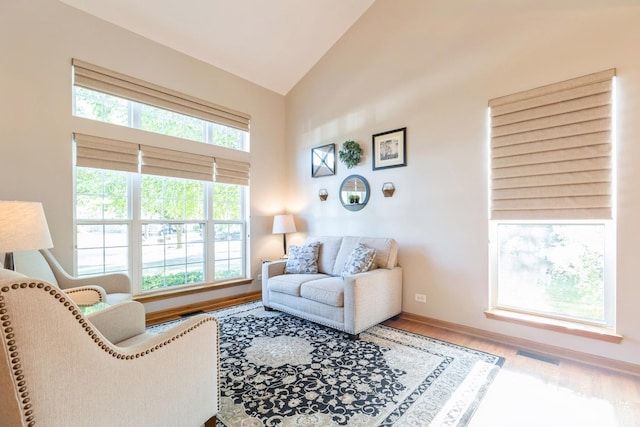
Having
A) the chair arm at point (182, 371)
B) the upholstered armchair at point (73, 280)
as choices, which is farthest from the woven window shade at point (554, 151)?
the upholstered armchair at point (73, 280)

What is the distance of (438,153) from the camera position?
330cm

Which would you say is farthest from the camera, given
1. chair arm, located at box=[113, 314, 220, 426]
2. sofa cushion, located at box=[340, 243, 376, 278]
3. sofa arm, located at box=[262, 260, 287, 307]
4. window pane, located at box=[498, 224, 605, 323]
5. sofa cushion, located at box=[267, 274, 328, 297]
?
sofa arm, located at box=[262, 260, 287, 307]

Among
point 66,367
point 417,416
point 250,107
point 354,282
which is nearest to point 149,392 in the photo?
point 66,367

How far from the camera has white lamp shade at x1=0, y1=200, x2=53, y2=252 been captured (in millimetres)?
1795

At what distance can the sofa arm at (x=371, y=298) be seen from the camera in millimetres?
2887

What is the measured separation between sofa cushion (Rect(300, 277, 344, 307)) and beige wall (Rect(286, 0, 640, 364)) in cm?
97

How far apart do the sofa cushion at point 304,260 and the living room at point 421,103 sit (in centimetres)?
57

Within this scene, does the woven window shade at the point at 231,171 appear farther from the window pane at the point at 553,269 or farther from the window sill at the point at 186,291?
the window pane at the point at 553,269

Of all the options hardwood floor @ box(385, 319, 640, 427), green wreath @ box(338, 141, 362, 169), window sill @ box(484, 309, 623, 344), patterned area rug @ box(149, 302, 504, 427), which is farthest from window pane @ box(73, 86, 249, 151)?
hardwood floor @ box(385, 319, 640, 427)

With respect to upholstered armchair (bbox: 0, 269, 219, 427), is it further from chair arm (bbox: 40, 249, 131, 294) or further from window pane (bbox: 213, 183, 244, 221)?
window pane (bbox: 213, 183, 244, 221)

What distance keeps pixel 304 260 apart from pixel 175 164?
2002mm

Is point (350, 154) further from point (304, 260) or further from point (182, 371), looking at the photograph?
point (182, 371)

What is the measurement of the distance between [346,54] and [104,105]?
10.0ft

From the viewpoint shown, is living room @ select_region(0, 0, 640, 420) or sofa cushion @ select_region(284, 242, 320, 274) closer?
living room @ select_region(0, 0, 640, 420)
